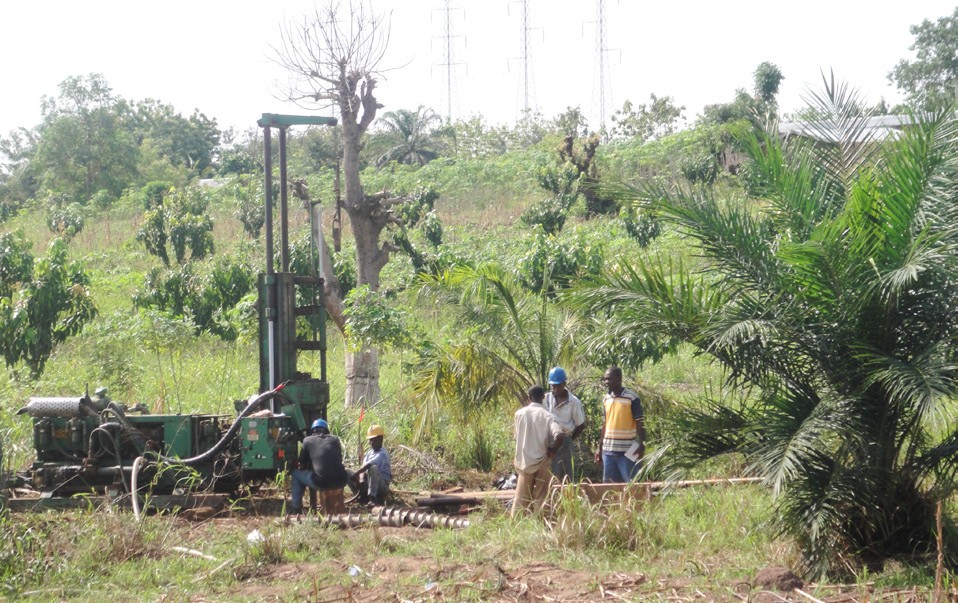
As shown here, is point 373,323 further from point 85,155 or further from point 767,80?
point 85,155

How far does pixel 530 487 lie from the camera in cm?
916

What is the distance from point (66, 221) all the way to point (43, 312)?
22775 millimetres

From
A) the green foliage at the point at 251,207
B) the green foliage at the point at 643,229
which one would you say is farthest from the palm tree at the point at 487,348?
the green foliage at the point at 251,207

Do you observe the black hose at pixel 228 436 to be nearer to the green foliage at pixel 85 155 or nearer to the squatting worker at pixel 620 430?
the squatting worker at pixel 620 430

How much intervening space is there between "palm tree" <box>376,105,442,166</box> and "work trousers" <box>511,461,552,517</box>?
40477 millimetres

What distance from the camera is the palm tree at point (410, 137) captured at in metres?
48.9

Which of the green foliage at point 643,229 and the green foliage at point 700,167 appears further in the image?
the green foliage at point 700,167

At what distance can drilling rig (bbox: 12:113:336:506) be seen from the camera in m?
10.0

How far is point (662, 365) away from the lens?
18781 mm

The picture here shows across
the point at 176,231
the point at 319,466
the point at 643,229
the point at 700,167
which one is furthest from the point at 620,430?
the point at 700,167

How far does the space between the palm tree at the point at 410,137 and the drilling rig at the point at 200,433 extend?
126ft

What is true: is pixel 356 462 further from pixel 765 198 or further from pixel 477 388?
pixel 765 198

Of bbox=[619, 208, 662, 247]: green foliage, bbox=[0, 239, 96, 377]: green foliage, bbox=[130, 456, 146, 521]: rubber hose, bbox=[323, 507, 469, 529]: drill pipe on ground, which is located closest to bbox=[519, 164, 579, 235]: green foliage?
bbox=[619, 208, 662, 247]: green foliage

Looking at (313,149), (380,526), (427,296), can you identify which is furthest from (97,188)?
(380,526)
